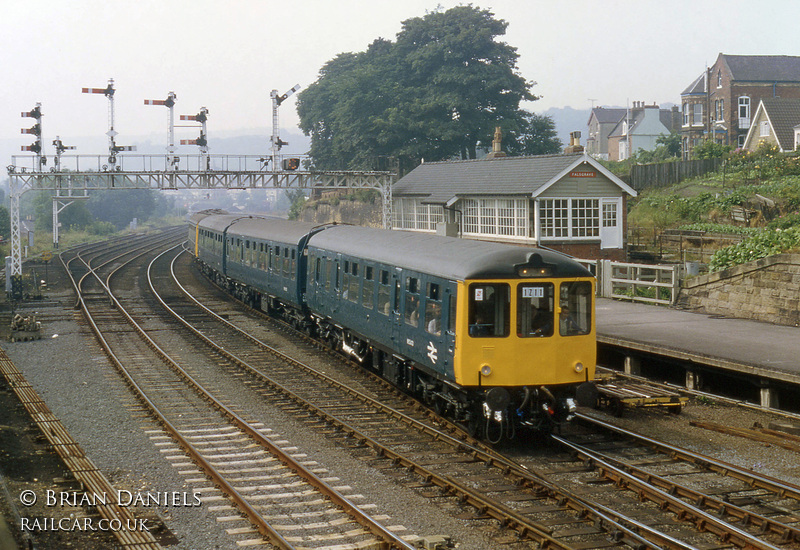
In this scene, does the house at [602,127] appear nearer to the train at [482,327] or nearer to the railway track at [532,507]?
the train at [482,327]

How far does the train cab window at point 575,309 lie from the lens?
1111cm

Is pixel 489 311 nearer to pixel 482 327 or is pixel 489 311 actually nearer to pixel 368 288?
pixel 482 327

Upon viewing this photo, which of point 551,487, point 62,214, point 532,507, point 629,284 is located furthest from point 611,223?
point 62,214

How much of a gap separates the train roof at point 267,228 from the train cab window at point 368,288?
5825mm

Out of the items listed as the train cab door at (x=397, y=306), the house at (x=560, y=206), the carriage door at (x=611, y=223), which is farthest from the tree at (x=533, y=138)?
the train cab door at (x=397, y=306)

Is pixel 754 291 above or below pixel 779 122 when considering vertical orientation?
below

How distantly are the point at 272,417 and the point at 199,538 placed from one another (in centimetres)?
502

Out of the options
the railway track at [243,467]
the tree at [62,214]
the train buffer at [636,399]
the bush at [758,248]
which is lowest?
the railway track at [243,467]

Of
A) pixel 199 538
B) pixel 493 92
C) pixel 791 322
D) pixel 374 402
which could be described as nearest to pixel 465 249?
pixel 374 402

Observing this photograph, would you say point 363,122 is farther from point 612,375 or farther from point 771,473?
point 771,473

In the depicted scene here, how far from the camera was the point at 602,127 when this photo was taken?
307 ft

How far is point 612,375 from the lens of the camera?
15609 millimetres

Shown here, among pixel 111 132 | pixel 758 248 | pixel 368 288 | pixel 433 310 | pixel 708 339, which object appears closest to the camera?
pixel 433 310

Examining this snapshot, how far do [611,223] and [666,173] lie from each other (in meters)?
13.9
